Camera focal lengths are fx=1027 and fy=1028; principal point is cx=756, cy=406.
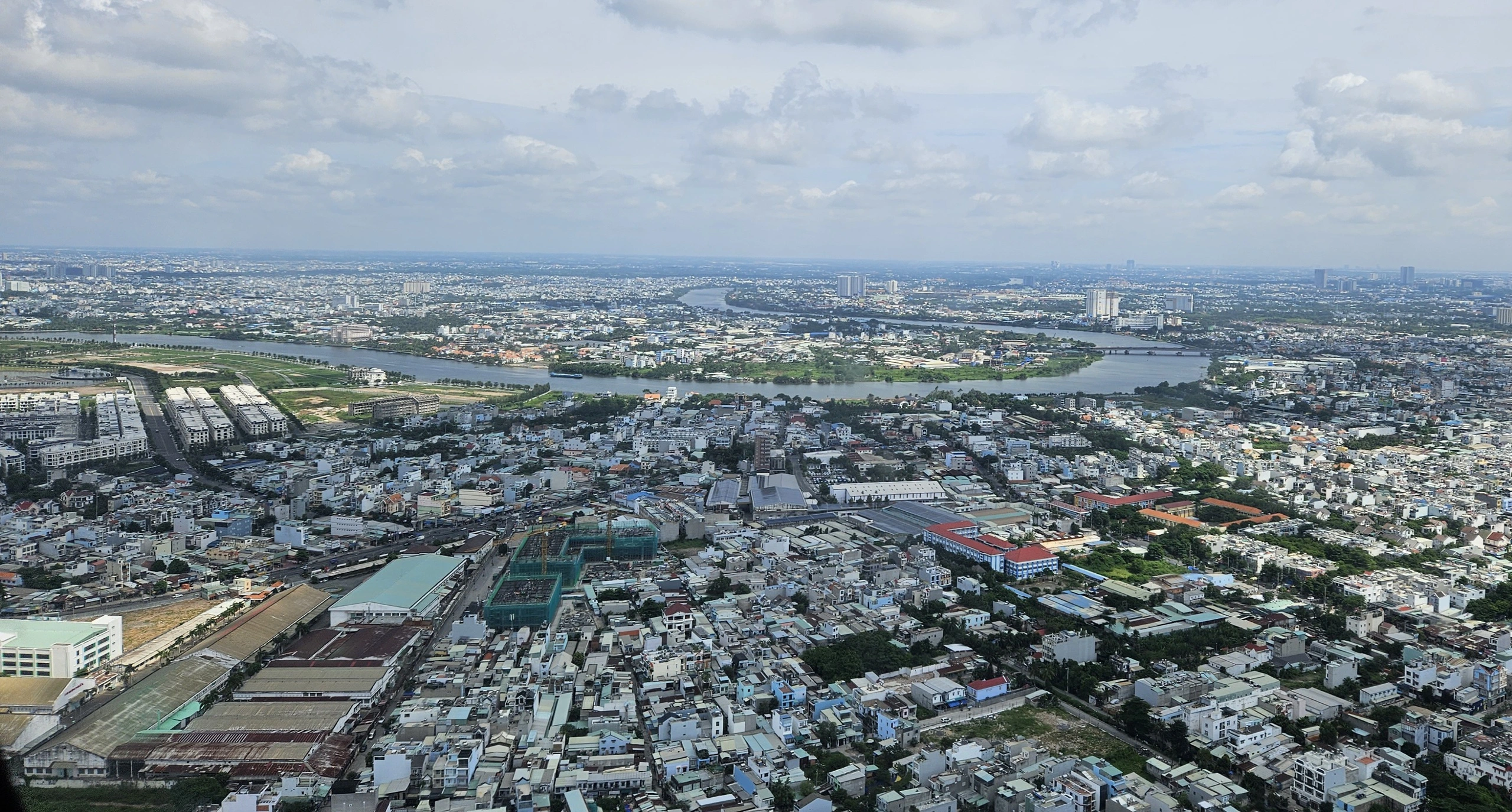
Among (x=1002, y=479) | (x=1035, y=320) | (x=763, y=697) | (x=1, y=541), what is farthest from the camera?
(x=1035, y=320)

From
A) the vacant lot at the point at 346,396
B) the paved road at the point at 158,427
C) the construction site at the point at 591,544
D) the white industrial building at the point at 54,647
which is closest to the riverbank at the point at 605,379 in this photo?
the vacant lot at the point at 346,396

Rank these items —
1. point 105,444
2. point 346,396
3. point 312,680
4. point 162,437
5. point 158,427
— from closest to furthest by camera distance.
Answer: point 312,680
point 105,444
point 162,437
point 158,427
point 346,396

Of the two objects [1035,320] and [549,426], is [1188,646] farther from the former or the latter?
[1035,320]

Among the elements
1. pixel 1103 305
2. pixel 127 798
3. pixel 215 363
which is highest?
pixel 1103 305

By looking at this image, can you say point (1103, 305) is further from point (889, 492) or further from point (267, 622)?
point (267, 622)

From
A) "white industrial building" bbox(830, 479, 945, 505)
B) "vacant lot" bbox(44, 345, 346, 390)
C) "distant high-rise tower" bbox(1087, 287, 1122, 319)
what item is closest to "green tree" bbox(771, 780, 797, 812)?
"white industrial building" bbox(830, 479, 945, 505)

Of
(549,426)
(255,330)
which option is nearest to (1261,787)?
(549,426)

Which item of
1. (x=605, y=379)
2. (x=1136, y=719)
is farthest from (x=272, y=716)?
(x=605, y=379)
